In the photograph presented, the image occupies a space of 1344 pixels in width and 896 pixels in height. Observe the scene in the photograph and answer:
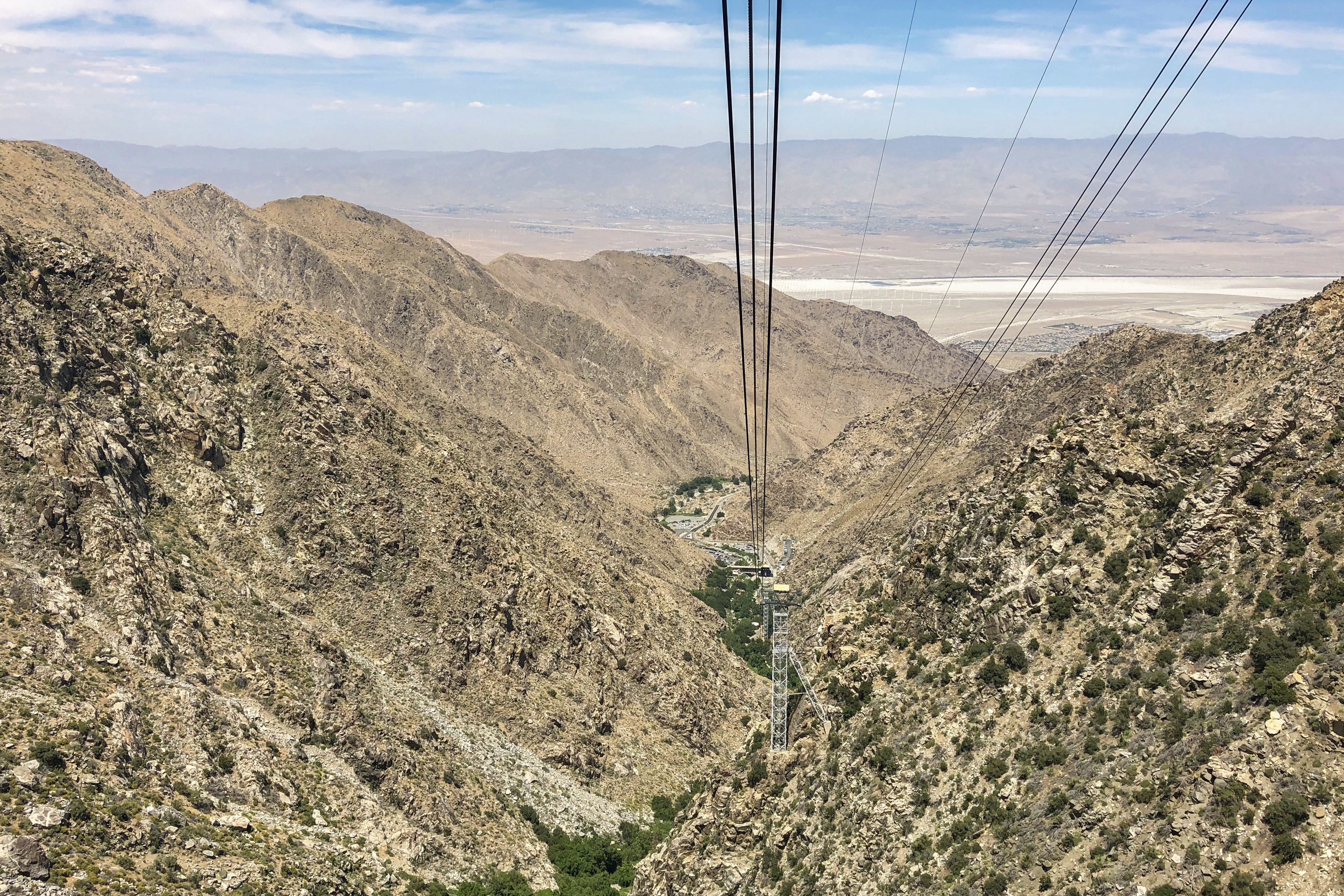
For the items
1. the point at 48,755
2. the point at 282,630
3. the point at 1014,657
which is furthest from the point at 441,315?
the point at 1014,657

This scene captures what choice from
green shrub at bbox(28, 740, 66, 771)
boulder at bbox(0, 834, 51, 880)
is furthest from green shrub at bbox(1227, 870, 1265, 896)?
green shrub at bbox(28, 740, 66, 771)

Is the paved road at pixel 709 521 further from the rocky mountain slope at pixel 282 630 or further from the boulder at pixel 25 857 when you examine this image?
the boulder at pixel 25 857

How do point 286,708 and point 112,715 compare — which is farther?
point 286,708

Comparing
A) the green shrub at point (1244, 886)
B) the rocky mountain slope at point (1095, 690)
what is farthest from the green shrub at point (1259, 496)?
the green shrub at point (1244, 886)

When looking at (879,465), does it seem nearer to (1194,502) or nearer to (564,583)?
(564,583)

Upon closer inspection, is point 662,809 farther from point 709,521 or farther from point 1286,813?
point 709,521

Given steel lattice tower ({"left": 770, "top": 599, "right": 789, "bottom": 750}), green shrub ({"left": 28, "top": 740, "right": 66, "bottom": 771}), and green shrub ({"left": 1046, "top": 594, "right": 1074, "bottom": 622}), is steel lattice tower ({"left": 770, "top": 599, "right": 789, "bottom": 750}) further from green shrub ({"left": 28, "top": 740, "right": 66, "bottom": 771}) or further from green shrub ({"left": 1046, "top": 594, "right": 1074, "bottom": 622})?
green shrub ({"left": 28, "top": 740, "right": 66, "bottom": 771})

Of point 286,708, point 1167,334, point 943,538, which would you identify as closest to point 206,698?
point 286,708

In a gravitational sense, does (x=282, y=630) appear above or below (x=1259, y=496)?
below
